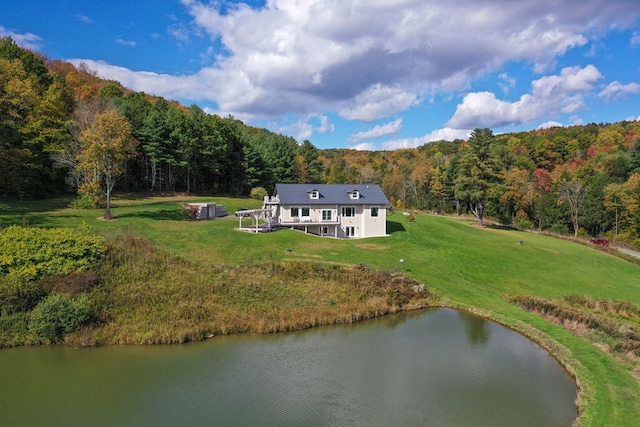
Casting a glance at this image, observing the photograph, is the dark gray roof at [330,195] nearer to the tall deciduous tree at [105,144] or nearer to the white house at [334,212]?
Result: the white house at [334,212]

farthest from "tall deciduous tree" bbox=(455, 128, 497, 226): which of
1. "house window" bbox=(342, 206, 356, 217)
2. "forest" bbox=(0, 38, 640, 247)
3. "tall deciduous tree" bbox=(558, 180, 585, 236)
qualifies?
"tall deciduous tree" bbox=(558, 180, 585, 236)

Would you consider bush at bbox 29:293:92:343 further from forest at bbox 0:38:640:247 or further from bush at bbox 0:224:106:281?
forest at bbox 0:38:640:247

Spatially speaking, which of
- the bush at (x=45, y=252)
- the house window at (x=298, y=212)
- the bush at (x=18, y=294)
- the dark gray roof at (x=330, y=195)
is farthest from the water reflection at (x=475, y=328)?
the bush at (x=18, y=294)

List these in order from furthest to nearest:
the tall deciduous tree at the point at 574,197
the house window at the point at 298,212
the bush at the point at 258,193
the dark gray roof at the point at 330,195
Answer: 1. the bush at the point at 258,193
2. the tall deciduous tree at the point at 574,197
3. the dark gray roof at the point at 330,195
4. the house window at the point at 298,212

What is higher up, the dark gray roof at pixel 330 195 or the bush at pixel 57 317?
the dark gray roof at pixel 330 195

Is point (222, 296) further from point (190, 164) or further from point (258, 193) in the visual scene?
point (190, 164)
